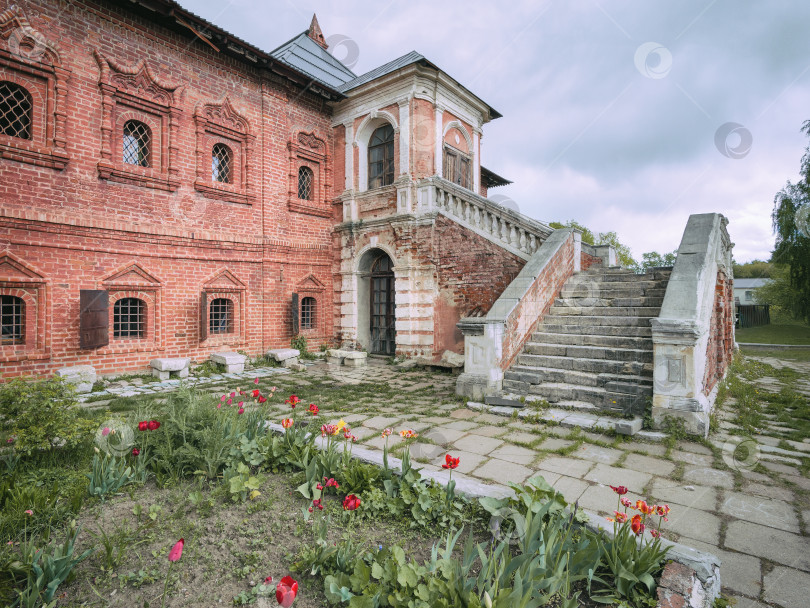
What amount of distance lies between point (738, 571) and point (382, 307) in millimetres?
10255

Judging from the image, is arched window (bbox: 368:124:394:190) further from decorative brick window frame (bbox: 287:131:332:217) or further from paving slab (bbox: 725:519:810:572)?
paving slab (bbox: 725:519:810:572)

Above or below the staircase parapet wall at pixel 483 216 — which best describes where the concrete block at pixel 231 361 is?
below

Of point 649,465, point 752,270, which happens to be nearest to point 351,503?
point 649,465

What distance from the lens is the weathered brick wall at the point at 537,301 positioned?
6828 millimetres

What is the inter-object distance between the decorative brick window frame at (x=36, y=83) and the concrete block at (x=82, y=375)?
12.6ft

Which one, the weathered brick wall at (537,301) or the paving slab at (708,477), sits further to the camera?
the weathered brick wall at (537,301)

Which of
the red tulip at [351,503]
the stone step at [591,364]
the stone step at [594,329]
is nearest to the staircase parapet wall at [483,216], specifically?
the stone step at [594,329]

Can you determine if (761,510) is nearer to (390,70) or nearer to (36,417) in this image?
(36,417)

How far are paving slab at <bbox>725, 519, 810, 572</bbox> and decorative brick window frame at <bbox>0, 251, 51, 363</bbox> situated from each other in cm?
1021

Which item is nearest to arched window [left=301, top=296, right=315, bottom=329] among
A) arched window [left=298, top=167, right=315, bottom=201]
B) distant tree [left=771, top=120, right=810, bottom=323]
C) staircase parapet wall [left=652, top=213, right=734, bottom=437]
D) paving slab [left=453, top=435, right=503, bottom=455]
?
arched window [left=298, top=167, right=315, bottom=201]

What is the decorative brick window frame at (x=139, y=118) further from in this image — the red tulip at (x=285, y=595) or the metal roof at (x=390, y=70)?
the red tulip at (x=285, y=595)

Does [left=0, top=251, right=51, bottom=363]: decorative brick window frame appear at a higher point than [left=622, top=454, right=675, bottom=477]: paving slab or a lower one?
higher

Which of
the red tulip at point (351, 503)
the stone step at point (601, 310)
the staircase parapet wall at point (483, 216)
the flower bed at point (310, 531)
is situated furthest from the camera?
the staircase parapet wall at point (483, 216)

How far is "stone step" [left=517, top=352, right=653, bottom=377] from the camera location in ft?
19.4
